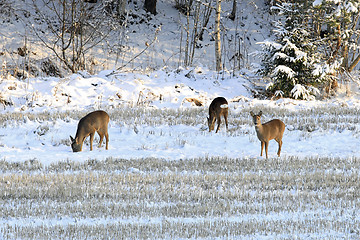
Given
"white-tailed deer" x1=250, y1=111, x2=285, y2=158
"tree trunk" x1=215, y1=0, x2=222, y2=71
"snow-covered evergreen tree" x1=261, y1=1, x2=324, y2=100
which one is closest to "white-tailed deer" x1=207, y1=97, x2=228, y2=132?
"white-tailed deer" x1=250, y1=111, x2=285, y2=158

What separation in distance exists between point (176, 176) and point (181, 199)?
1.34 metres

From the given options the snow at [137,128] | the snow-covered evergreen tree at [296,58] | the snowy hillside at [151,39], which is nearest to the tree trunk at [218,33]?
the snowy hillside at [151,39]

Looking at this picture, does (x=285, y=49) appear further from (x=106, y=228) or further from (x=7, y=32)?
(x=7, y=32)

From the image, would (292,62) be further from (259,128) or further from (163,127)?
(259,128)

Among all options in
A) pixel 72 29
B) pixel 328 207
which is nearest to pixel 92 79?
pixel 72 29

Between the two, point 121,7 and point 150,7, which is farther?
point 150,7

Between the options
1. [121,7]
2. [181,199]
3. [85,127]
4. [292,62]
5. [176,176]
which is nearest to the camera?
[181,199]

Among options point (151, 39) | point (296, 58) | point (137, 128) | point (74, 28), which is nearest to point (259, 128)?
point (137, 128)

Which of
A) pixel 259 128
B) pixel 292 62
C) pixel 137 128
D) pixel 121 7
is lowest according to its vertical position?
pixel 137 128

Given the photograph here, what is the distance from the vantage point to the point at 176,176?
26.9 ft

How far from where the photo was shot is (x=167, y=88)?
2011cm

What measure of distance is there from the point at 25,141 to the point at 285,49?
1227 cm

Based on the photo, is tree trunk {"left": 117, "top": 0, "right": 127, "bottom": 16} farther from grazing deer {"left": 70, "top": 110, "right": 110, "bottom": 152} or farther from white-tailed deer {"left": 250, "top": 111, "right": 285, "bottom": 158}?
white-tailed deer {"left": 250, "top": 111, "right": 285, "bottom": 158}

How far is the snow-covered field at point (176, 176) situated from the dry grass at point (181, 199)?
0.02 metres
